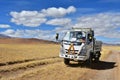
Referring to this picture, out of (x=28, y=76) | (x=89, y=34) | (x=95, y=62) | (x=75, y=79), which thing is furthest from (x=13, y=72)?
(x=95, y=62)

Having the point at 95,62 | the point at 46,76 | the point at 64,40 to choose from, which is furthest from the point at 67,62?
the point at 46,76

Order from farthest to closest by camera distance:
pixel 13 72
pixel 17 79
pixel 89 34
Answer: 1. pixel 89 34
2. pixel 13 72
3. pixel 17 79

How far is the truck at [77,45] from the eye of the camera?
72.8ft

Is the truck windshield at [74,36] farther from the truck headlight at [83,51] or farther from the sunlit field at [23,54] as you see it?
the sunlit field at [23,54]

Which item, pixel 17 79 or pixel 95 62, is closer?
pixel 17 79

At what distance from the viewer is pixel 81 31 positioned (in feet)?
78.7

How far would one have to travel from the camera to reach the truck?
72.8 ft

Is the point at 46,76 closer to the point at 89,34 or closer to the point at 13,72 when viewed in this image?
the point at 13,72

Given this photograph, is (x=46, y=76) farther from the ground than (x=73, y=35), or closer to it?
closer to it

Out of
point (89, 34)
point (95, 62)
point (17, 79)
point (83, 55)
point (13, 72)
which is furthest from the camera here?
point (95, 62)

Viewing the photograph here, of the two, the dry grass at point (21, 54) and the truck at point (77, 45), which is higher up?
the truck at point (77, 45)

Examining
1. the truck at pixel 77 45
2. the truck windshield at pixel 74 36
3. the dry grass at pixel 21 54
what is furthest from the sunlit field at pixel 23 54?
the truck windshield at pixel 74 36

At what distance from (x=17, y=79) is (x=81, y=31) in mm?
10123

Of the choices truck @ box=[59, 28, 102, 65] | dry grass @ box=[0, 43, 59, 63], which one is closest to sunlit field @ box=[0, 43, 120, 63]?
dry grass @ box=[0, 43, 59, 63]
